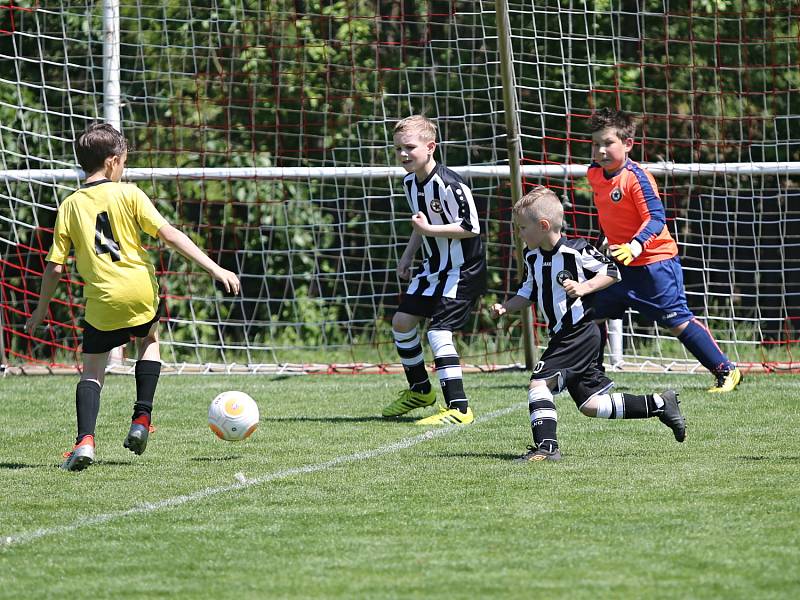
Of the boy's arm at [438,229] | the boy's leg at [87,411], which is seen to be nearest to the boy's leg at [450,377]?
the boy's arm at [438,229]

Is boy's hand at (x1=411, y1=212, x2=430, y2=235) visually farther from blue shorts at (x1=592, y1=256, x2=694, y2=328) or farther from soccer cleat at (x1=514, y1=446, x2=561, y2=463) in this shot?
soccer cleat at (x1=514, y1=446, x2=561, y2=463)

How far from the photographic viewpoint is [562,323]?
6.26 metres

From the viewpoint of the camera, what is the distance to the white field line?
478cm

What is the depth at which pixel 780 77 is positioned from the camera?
12852 mm

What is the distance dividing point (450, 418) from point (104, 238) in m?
2.32

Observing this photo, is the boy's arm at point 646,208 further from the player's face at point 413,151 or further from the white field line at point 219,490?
the white field line at point 219,490

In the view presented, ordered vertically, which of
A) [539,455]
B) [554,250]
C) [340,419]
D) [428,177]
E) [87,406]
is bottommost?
[340,419]

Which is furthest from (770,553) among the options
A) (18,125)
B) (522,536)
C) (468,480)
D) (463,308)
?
(18,125)

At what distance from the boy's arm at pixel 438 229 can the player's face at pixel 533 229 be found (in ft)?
4.54

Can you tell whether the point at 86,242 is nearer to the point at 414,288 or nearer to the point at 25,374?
the point at 414,288

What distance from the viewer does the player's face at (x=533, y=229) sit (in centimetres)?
614

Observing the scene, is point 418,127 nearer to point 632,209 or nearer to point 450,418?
point 632,209

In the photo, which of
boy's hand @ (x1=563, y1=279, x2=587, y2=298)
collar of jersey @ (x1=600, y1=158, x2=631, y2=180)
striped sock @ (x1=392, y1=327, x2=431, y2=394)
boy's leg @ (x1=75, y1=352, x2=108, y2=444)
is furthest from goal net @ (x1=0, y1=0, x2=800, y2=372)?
boy's hand @ (x1=563, y1=279, x2=587, y2=298)

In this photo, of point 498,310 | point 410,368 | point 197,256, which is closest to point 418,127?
point 410,368
